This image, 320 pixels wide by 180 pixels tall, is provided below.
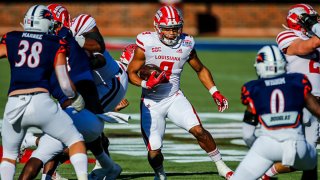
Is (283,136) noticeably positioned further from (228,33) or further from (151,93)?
(228,33)

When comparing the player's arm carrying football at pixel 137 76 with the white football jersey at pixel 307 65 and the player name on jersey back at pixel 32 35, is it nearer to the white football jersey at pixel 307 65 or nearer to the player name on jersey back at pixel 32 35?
the white football jersey at pixel 307 65

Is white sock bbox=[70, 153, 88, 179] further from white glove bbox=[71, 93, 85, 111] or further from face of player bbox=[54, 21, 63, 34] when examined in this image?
face of player bbox=[54, 21, 63, 34]

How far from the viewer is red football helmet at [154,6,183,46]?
30.5 feet

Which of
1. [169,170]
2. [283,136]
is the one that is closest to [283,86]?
[283,136]

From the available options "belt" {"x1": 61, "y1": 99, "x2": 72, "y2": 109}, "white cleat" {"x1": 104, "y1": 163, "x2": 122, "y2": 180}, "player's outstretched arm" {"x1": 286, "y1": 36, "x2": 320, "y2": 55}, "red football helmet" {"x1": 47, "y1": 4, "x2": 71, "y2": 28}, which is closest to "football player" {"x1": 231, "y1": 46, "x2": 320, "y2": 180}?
"player's outstretched arm" {"x1": 286, "y1": 36, "x2": 320, "y2": 55}

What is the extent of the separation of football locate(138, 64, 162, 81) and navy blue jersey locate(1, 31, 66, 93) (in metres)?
1.78

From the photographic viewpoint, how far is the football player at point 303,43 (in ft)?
29.0

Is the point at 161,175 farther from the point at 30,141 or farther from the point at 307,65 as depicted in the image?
the point at 307,65

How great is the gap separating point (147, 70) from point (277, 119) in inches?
92.3

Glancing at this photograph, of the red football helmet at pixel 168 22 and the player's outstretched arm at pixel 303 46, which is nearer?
the player's outstretched arm at pixel 303 46

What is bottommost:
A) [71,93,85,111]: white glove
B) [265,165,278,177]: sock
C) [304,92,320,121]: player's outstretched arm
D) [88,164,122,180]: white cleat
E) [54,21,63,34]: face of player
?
[88,164,122,180]: white cleat

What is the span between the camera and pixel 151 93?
9.41 metres

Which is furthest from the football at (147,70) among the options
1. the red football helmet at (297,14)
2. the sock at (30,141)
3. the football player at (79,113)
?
the red football helmet at (297,14)

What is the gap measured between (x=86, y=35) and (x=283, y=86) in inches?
95.0
